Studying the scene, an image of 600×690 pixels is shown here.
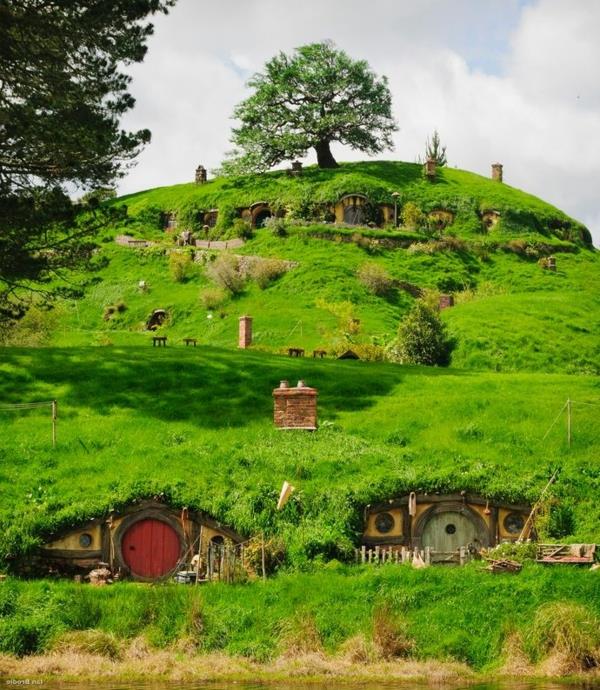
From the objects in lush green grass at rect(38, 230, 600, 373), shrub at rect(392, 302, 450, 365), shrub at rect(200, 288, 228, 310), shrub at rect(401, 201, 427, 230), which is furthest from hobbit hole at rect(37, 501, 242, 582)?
shrub at rect(401, 201, 427, 230)

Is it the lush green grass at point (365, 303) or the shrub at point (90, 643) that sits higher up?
the lush green grass at point (365, 303)

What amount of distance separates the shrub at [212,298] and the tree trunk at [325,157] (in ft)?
95.9

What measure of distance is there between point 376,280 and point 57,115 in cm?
3653

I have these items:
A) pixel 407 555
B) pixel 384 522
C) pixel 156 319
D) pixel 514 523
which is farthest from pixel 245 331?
pixel 407 555

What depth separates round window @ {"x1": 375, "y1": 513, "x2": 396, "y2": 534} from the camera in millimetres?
31641

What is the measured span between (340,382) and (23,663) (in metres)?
19.9

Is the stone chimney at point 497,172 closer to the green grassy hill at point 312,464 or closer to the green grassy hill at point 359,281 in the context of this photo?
the green grassy hill at point 359,281

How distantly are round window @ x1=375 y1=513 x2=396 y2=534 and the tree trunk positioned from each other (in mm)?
67391

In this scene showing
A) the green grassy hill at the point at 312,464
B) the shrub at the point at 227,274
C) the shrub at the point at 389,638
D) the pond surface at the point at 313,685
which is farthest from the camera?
the shrub at the point at 227,274

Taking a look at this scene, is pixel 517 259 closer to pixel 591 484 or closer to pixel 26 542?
pixel 591 484

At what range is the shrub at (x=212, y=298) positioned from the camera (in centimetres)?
6925

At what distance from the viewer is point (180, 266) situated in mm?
76000

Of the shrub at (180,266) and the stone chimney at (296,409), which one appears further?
the shrub at (180,266)

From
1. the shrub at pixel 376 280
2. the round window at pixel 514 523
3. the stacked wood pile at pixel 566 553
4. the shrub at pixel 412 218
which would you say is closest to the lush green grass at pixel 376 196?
the shrub at pixel 412 218
